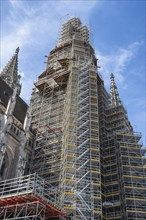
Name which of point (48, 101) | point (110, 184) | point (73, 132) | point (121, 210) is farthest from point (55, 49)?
point (121, 210)

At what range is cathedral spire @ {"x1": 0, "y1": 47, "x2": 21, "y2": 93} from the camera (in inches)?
2117

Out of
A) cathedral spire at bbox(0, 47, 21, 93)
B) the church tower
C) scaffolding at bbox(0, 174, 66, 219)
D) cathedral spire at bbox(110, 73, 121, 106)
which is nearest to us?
scaffolding at bbox(0, 174, 66, 219)

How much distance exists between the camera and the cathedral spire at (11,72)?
53.8 metres

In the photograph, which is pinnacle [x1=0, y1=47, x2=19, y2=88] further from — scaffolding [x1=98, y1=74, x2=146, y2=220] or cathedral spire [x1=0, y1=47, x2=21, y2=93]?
scaffolding [x1=98, y1=74, x2=146, y2=220]

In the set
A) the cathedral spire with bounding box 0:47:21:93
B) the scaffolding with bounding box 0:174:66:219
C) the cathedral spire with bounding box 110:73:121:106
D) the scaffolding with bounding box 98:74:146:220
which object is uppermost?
the cathedral spire with bounding box 0:47:21:93

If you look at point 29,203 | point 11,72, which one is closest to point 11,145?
point 29,203

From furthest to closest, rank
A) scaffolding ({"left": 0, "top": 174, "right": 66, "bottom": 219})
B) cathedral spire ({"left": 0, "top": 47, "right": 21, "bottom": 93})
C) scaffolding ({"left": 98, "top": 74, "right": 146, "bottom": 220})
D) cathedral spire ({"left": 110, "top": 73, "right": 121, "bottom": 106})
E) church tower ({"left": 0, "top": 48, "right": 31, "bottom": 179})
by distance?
cathedral spire ({"left": 0, "top": 47, "right": 21, "bottom": 93})
cathedral spire ({"left": 110, "top": 73, "right": 121, "bottom": 106})
church tower ({"left": 0, "top": 48, "right": 31, "bottom": 179})
scaffolding ({"left": 98, "top": 74, "right": 146, "bottom": 220})
scaffolding ({"left": 0, "top": 174, "right": 66, "bottom": 219})

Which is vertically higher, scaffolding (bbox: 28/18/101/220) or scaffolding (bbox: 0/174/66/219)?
scaffolding (bbox: 28/18/101/220)

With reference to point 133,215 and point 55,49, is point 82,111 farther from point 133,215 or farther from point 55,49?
point 55,49

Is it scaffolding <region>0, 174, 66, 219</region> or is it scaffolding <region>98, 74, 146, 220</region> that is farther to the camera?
scaffolding <region>98, 74, 146, 220</region>

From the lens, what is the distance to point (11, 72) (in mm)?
56938

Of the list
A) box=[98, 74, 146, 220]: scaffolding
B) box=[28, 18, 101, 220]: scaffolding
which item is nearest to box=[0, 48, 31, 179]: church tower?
box=[28, 18, 101, 220]: scaffolding

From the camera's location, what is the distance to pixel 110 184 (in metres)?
28.3

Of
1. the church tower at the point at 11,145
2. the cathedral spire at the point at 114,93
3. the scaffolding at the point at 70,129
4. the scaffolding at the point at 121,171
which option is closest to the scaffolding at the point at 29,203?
the scaffolding at the point at 70,129
